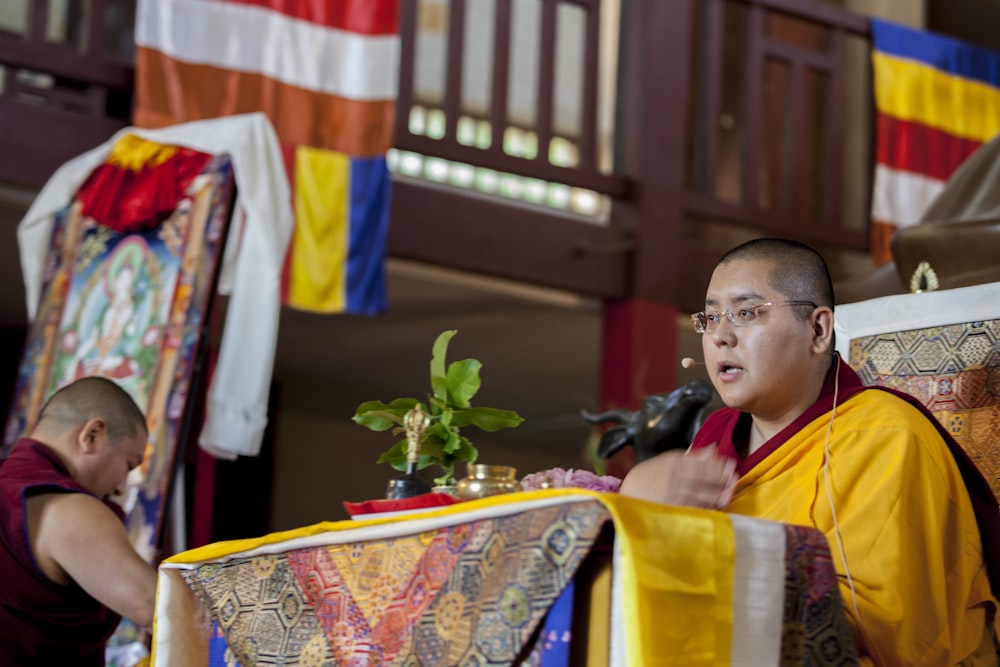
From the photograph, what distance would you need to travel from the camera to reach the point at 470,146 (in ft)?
19.0

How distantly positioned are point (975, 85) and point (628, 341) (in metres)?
2.56

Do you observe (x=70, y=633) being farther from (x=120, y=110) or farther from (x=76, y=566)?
(x=120, y=110)

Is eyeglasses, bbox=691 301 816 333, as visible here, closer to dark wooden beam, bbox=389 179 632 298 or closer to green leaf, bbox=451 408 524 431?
green leaf, bbox=451 408 524 431

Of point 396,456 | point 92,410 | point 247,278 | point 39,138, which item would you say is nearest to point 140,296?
point 247,278

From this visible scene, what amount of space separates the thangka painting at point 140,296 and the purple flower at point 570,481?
1.57m

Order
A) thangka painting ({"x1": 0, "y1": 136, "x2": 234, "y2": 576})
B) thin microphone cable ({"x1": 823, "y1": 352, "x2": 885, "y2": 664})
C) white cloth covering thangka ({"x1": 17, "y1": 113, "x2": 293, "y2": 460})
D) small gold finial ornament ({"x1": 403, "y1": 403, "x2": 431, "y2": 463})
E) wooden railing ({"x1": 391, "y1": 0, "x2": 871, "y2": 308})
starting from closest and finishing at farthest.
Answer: thin microphone cable ({"x1": 823, "y1": 352, "x2": 885, "y2": 664})
small gold finial ornament ({"x1": 403, "y1": 403, "x2": 431, "y2": 463})
thangka painting ({"x1": 0, "y1": 136, "x2": 234, "y2": 576})
white cloth covering thangka ({"x1": 17, "y1": 113, "x2": 293, "y2": 460})
wooden railing ({"x1": 391, "y1": 0, "x2": 871, "y2": 308})

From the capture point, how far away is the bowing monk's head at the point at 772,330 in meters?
1.89

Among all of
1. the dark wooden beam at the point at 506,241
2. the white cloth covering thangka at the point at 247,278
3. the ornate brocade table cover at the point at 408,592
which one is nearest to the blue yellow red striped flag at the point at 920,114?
the dark wooden beam at the point at 506,241

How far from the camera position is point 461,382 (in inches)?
79.4

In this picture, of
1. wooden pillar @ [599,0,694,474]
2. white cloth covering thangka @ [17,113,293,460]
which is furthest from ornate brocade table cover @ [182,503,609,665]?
wooden pillar @ [599,0,694,474]

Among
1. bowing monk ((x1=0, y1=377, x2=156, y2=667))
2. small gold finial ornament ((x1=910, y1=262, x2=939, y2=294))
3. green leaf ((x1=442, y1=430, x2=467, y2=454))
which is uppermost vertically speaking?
small gold finial ornament ((x1=910, y1=262, x2=939, y2=294))

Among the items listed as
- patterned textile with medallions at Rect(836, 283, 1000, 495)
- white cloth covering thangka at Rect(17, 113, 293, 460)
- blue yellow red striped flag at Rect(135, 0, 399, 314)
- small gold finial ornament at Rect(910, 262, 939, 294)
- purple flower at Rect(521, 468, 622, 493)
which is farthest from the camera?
blue yellow red striped flag at Rect(135, 0, 399, 314)

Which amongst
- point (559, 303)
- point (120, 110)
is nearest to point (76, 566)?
point (120, 110)

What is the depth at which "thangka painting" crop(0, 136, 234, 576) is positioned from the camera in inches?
132
